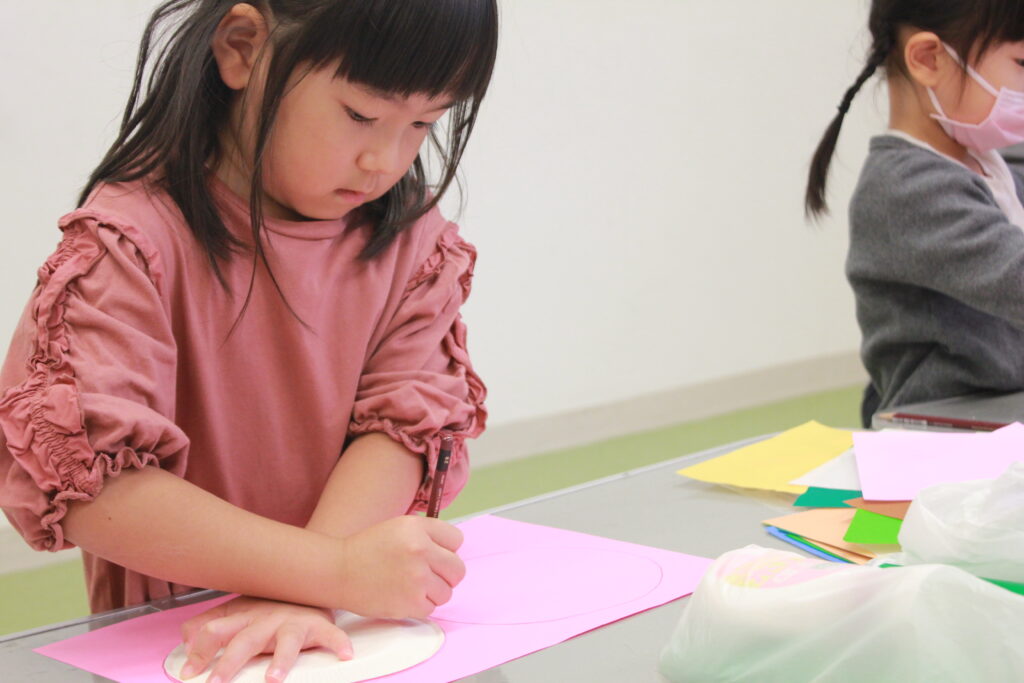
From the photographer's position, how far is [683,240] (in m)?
2.62

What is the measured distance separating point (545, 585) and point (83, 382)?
0.28 meters

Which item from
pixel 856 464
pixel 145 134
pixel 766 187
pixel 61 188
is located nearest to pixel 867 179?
pixel 856 464

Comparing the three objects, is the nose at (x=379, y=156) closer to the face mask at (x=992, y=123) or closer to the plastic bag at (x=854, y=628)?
the plastic bag at (x=854, y=628)

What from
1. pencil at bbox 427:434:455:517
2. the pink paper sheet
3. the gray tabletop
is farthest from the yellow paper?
pencil at bbox 427:434:455:517

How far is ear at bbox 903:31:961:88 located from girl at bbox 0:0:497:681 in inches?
23.5

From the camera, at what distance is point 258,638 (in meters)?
0.54

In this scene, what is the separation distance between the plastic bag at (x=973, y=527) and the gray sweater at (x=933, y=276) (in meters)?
0.59

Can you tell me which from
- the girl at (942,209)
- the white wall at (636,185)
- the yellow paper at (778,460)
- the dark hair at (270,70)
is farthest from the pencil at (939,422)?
the white wall at (636,185)

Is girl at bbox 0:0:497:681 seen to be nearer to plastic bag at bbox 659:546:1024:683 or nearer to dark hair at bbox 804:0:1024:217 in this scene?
plastic bag at bbox 659:546:1024:683

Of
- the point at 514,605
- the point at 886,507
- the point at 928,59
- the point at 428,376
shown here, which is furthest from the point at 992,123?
the point at 514,605

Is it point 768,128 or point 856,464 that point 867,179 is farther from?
point 768,128

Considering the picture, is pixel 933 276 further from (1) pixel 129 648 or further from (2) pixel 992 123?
(1) pixel 129 648

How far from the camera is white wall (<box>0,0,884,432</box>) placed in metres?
2.21

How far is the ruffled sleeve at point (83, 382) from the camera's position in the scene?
0.56 meters
